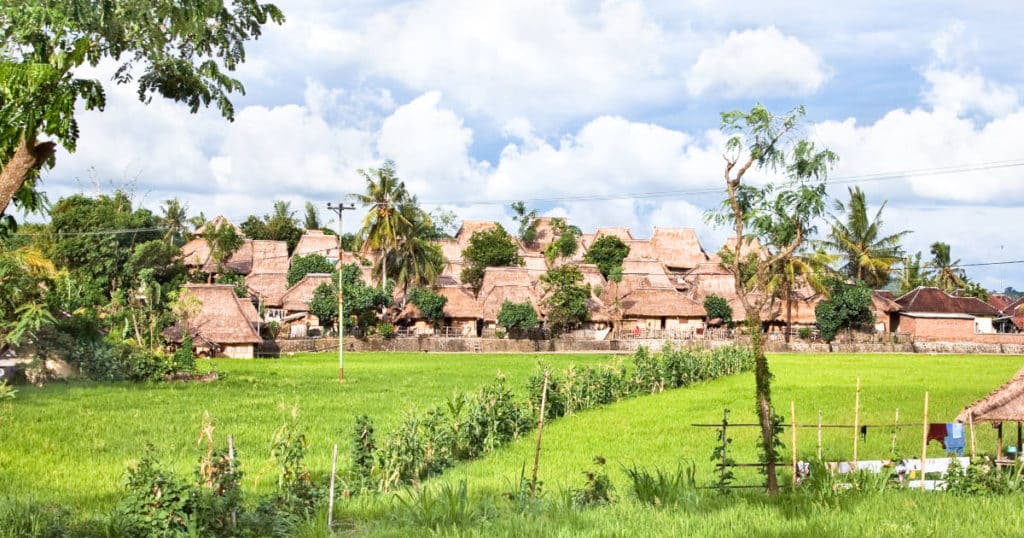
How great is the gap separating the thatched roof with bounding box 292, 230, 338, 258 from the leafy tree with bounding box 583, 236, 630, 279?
18.0m

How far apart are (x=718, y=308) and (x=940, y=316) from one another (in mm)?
12517

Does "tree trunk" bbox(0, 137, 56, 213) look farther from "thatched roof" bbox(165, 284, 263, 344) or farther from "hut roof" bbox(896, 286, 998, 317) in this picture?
"hut roof" bbox(896, 286, 998, 317)

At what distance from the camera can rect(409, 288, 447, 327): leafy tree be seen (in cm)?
4728

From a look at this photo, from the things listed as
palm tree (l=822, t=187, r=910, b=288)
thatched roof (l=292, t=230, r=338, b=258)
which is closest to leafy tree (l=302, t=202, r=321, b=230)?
thatched roof (l=292, t=230, r=338, b=258)

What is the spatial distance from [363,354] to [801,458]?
101ft

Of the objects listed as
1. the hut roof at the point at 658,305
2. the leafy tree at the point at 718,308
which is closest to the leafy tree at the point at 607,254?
the hut roof at the point at 658,305

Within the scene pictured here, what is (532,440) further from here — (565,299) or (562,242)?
(562,242)

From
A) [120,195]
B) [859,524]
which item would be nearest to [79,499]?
[859,524]

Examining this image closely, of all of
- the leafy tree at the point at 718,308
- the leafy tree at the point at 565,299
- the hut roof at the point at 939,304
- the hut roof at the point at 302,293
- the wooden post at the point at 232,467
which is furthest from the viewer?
the hut roof at the point at 939,304

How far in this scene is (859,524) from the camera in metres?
7.25

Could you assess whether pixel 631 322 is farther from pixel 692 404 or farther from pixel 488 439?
pixel 488 439

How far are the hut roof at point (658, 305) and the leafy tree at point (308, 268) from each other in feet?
59.2

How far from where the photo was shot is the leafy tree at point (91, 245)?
4009 cm

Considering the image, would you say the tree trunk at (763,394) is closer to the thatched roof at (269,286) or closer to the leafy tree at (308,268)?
the thatched roof at (269,286)
